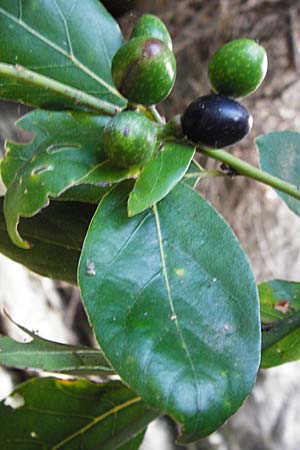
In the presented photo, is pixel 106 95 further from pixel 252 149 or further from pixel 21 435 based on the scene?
pixel 252 149

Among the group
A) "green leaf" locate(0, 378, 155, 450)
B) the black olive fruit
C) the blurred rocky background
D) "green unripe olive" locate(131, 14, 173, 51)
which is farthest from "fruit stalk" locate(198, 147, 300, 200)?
the blurred rocky background

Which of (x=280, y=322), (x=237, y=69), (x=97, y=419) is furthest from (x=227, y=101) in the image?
(x=97, y=419)

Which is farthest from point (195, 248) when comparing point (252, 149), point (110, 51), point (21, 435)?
point (252, 149)

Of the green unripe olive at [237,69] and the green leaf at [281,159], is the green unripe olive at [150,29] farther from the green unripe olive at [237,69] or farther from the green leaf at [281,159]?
the green leaf at [281,159]

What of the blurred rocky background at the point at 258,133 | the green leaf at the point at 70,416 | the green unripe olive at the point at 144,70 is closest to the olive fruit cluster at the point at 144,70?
the green unripe olive at the point at 144,70

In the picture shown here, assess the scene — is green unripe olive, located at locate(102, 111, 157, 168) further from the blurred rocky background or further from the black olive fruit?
the blurred rocky background

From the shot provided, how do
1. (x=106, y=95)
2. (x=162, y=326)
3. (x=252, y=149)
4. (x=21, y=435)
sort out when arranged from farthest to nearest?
(x=252, y=149) < (x=21, y=435) < (x=106, y=95) < (x=162, y=326)
